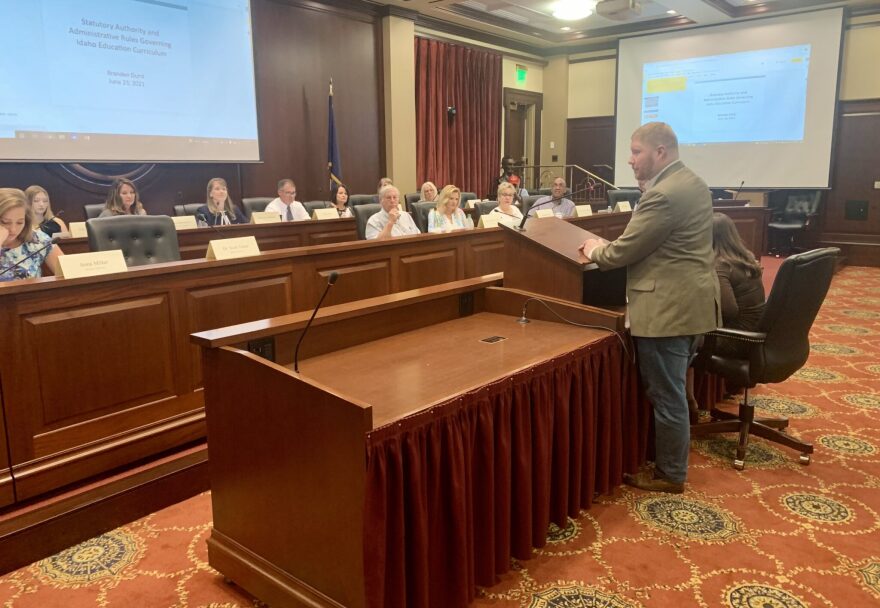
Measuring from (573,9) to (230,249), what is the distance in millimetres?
7281

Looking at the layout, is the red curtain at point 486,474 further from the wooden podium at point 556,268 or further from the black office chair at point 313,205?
the black office chair at point 313,205

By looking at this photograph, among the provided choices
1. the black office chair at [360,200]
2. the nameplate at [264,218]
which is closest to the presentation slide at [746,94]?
the black office chair at [360,200]

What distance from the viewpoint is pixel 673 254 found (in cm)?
233

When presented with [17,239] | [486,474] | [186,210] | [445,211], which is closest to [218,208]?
[186,210]

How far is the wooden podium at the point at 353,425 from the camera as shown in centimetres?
153

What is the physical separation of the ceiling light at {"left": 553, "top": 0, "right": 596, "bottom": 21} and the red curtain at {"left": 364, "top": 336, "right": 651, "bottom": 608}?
290 inches

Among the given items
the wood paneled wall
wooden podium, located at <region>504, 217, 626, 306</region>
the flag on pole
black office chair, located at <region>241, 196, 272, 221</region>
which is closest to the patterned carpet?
wooden podium, located at <region>504, 217, 626, 306</region>

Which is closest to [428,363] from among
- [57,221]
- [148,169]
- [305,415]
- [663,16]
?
[305,415]

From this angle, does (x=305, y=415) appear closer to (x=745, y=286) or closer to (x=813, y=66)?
(x=745, y=286)

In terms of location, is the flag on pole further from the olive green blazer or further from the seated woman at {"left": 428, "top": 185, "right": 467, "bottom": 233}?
the olive green blazer

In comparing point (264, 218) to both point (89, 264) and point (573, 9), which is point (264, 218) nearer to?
point (89, 264)

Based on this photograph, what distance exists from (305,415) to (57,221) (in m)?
3.96

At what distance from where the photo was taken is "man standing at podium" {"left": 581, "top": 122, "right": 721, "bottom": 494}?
2297 millimetres

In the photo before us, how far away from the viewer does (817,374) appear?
13.2ft
